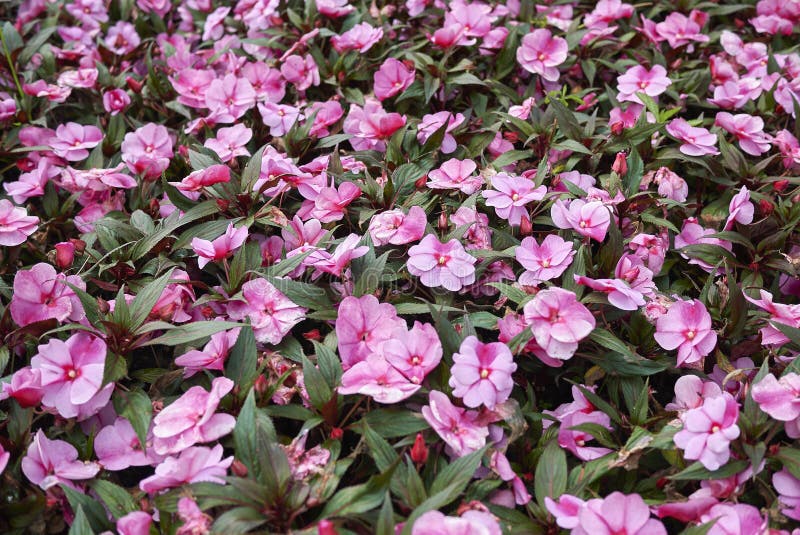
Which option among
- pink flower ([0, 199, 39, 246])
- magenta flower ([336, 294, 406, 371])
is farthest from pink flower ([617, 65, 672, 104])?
pink flower ([0, 199, 39, 246])

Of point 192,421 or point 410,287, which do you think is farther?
point 410,287

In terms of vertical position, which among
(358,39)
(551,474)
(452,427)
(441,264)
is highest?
(358,39)

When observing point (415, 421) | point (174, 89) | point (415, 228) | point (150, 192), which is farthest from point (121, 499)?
point (174, 89)

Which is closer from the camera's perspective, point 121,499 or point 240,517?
point 240,517

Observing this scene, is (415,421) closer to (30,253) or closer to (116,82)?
(30,253)

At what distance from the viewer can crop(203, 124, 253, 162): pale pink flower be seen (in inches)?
93.2

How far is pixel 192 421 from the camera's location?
1582 millimetres

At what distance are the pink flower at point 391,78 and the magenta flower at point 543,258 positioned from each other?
96 centimetres

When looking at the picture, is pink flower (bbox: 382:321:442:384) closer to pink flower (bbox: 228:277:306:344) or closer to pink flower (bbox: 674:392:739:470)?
pink flower (bbox: 228:277:306:344)

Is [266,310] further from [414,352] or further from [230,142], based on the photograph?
[230,142]

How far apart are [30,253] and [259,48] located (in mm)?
1262

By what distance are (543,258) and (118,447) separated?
1119 millimetres

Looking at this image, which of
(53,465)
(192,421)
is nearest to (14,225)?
(53,465)

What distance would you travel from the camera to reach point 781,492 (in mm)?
1520
